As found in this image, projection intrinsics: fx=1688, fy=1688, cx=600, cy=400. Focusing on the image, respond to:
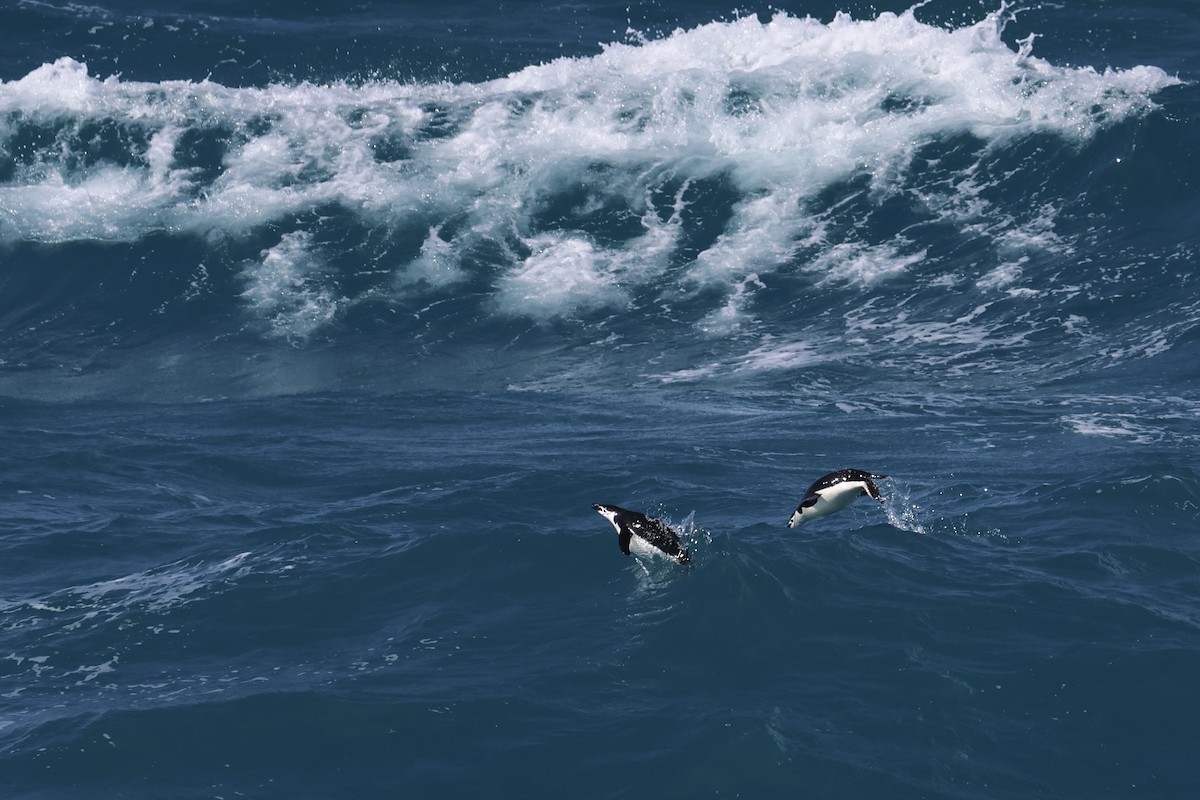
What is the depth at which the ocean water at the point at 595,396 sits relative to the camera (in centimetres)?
2517

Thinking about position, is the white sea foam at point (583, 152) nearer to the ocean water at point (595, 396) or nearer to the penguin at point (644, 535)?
the ocean water at point (595, 396)

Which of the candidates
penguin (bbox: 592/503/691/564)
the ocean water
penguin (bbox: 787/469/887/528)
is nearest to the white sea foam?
the ocean water

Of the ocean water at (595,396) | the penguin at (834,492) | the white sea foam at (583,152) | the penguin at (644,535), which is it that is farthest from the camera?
the white sea foam at (583,152)

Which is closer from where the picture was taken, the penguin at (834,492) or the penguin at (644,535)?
the penguin at (834,492)

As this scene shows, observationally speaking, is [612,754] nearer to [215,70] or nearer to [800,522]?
[800,522]

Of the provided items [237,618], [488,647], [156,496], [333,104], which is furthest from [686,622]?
[333,104]

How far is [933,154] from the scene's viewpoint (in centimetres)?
5538

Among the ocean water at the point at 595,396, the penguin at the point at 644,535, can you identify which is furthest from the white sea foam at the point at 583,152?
the penguin at the point at 644,535

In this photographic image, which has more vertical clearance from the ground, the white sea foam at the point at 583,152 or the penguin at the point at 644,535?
the white sea foam at the point at 583,152

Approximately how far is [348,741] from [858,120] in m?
37.3

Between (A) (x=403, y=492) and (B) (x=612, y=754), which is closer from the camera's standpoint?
(B) (x=612, y=754)

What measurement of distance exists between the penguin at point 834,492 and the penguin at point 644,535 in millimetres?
2061

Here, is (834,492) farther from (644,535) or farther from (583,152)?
(583,152)

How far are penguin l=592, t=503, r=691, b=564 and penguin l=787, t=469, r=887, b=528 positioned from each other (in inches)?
81.1
